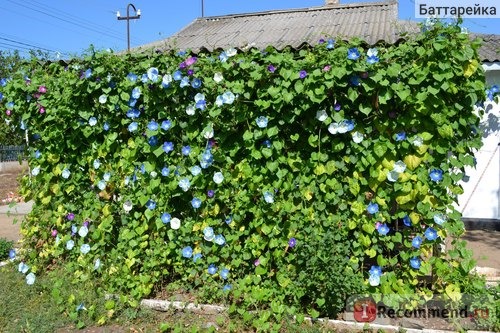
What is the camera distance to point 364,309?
2936mm

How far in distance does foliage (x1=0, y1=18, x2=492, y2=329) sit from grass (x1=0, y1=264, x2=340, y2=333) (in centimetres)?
14

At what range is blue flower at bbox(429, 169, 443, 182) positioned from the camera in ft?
9.07

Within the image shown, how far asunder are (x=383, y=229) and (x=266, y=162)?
34.8 inches

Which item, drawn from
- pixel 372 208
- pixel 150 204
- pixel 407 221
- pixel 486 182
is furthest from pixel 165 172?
pixel 486 182

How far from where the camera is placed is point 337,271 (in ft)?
9.07

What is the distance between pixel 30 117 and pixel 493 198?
5415 millimetres

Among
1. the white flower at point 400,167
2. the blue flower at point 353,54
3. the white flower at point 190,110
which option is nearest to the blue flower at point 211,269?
the white flower at point 190,110

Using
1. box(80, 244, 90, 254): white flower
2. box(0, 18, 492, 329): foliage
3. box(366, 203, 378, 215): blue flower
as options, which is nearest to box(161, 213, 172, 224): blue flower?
box(0, 18, 492, 329): foliage

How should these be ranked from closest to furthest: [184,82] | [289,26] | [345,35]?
[184,82]
[345,35]
[289,26]

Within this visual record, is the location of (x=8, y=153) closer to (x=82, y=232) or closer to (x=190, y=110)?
(x=82, y=232)

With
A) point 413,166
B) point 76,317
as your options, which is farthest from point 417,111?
point 76,317

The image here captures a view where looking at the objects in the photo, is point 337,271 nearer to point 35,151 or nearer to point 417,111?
point 417,111

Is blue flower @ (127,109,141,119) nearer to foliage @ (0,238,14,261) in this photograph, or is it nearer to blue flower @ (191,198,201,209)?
blue flower @ (191,198,201,209)

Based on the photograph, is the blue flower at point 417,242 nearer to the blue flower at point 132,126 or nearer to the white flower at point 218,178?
the white flower at point 218,178
